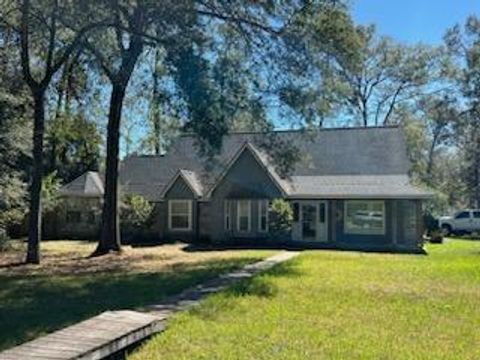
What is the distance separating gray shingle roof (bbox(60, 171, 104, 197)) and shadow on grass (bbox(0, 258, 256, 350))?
1806cm

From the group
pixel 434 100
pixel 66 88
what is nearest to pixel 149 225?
pixel 66 88

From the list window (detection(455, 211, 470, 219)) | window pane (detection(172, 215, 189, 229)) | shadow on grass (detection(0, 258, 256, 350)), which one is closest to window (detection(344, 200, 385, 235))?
window pane (detection(172, 215, 189, 229))

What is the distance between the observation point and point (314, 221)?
3394 centimetres

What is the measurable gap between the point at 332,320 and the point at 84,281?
8.20 m

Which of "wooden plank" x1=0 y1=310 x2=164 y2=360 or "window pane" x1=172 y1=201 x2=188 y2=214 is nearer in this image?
"wooden plank" x1=0 y1=310 x2=164 y2=360

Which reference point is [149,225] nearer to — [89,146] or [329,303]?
[89,146]

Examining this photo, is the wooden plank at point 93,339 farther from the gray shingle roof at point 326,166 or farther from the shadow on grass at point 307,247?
the gray shingle roof at point 326,166

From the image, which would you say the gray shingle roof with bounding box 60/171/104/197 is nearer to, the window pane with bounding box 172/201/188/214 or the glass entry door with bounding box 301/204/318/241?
the window pane with bounding box 172/201/188/214

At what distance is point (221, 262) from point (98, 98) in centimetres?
1216

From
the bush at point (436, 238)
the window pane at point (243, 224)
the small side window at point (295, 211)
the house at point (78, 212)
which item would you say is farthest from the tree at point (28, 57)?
the bush at point (436, 238)

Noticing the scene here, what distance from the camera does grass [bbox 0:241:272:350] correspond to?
1217cm

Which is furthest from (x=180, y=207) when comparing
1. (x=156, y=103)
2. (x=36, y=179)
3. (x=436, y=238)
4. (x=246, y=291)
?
(x=246, y=291)

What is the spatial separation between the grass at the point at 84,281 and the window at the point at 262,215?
16.6 ft

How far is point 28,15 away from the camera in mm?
22672
